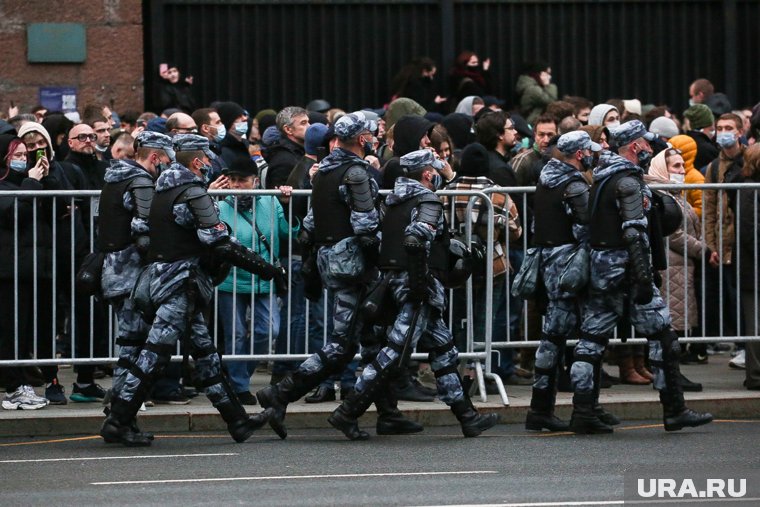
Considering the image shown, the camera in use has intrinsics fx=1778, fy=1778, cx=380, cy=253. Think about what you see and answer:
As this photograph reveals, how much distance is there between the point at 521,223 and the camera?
44.0ft

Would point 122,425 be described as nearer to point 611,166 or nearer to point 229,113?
point 611,166

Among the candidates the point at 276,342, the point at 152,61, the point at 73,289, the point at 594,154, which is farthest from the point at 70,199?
the point at 152,61

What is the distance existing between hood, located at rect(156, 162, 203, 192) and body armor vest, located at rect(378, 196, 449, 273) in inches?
49.0

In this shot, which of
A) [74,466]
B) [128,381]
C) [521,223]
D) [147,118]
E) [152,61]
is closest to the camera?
[74,466]

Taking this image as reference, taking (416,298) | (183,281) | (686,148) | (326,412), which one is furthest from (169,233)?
(686,148)

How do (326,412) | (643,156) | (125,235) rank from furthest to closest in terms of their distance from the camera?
(326,412), (643,156), (125,235)

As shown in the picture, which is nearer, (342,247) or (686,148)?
(342,247)

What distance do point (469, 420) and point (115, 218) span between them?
265 centimetres

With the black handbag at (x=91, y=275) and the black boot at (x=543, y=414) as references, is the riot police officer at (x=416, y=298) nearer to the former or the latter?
the black boot at (x=543, y=414)

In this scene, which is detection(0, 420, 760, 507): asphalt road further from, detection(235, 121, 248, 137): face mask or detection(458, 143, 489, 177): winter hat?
detection(235, 121, 248, 137): face mask

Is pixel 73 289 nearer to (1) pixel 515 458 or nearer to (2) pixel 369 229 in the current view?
(2) pixel 369 229

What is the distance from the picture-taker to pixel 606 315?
11641mm

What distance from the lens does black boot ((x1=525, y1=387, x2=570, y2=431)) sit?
1180 cm

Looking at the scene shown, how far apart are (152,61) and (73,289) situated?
239 inches
